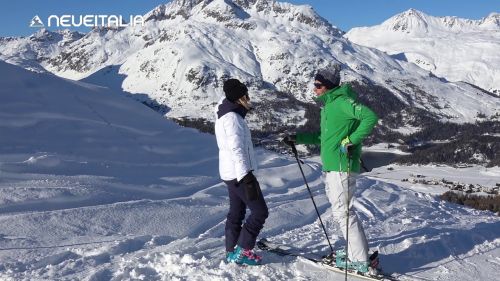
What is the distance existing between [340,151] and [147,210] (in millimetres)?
5067

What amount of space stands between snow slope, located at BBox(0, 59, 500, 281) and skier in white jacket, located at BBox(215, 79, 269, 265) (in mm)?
316

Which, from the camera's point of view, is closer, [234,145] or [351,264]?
[234,145]

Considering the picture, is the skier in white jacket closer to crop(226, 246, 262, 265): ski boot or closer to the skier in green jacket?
crop(226, 246, 262, 265): ski boot

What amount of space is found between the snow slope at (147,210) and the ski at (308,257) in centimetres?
16

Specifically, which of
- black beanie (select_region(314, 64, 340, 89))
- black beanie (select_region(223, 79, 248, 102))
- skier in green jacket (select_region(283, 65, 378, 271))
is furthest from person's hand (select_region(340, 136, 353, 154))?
black beanie (select_region(223, 79, 248, 102))

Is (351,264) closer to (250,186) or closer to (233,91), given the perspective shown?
(250,186)

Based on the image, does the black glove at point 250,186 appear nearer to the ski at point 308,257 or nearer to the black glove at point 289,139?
the black glove at point 289,139

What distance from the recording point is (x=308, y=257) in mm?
7227

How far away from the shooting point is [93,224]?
29.9ft

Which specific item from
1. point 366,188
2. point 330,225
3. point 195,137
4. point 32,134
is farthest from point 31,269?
point 195,137

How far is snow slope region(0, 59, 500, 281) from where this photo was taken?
6.82m

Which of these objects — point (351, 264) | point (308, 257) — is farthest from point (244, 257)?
point (351, 264)

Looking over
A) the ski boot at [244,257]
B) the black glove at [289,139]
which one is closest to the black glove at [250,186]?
the ski boot at [244,257]

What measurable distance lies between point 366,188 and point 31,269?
11.3 m
